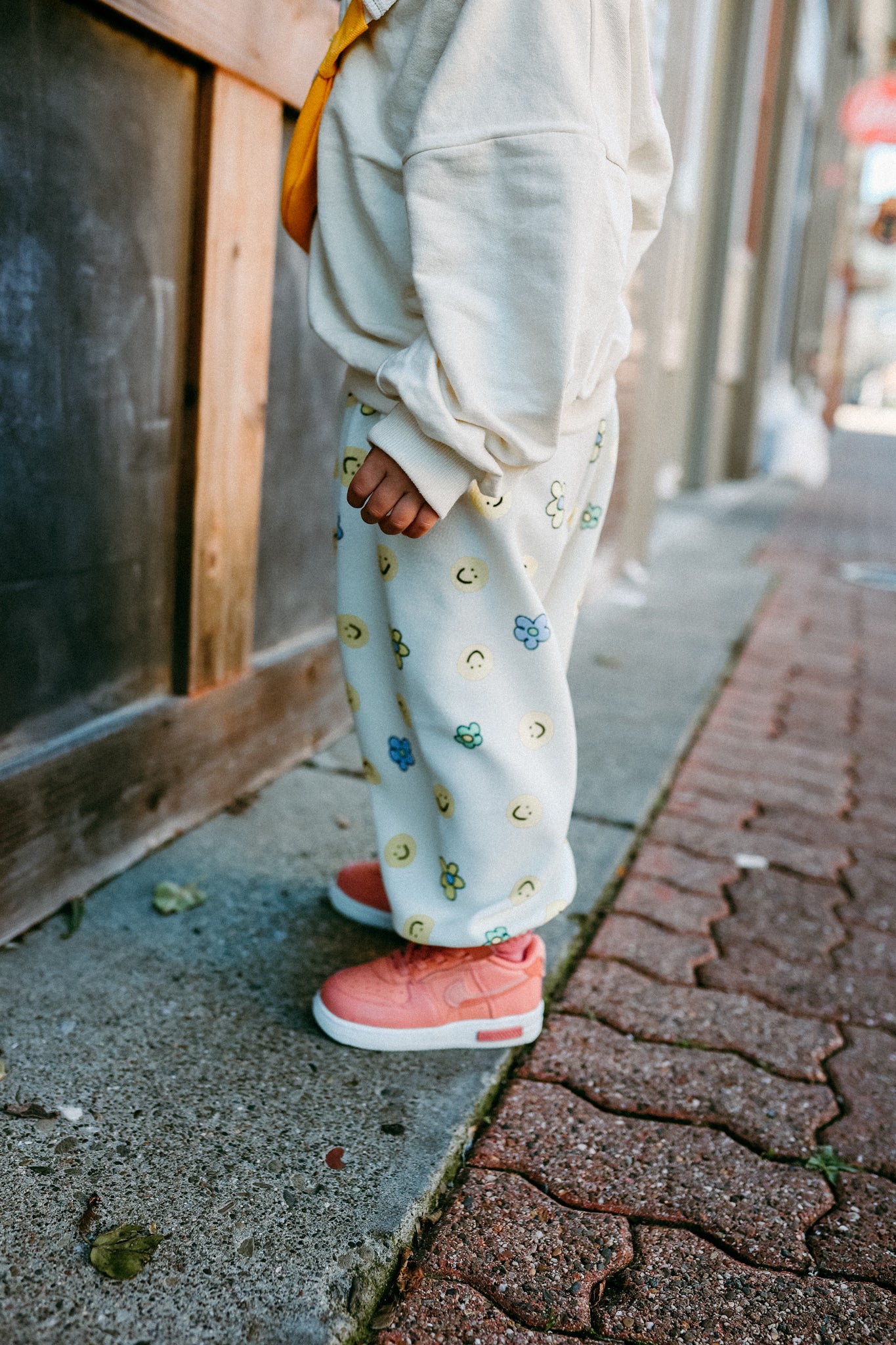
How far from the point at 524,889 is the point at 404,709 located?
317 millimetres

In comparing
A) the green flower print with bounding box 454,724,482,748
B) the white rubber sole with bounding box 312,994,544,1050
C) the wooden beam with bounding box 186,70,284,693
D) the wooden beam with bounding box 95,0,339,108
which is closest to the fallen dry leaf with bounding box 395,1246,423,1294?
the white rubber sole with bounding box 312,994,544,1050

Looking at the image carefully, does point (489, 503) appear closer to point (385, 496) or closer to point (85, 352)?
point (385, 496)

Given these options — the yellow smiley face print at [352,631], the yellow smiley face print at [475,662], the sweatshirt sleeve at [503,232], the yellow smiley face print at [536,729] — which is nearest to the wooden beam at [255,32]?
the sweatshirt sleeve at [503,232]

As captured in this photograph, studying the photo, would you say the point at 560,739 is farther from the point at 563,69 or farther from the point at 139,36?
the point at 139,36

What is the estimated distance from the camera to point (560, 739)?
1.63 metres

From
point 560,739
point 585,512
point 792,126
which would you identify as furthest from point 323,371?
point 792,126

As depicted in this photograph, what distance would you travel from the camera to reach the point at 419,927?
5.50 ft

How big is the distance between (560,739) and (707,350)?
799 centimetres

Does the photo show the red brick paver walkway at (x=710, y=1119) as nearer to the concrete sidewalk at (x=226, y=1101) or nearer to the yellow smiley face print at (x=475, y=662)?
the concrete sidewalk at (x=226, y=1101)

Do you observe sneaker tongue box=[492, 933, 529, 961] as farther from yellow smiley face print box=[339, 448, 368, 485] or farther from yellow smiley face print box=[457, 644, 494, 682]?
yellow smiley face print box=[339, 448, 368, 485]

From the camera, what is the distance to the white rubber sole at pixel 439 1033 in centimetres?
169

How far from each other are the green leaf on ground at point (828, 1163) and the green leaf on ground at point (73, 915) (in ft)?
3.90

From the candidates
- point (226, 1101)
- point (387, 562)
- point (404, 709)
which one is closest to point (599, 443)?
point (387, 562)

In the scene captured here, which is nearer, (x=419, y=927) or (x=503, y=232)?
(x=503, y=232)
